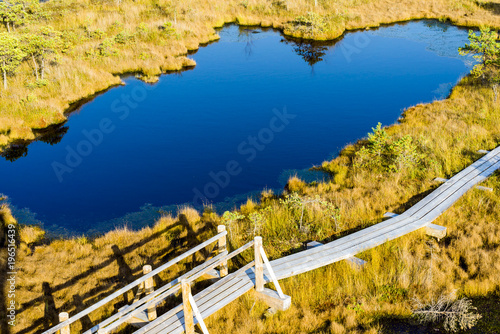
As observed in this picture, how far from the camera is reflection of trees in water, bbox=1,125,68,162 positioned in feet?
53.0

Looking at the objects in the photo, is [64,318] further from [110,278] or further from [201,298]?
[110,278]

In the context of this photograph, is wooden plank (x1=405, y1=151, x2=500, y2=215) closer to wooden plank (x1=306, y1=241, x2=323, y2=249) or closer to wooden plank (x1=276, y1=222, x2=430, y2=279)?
wooden plank (x1=276, y1=222, x2=430, y2=279)

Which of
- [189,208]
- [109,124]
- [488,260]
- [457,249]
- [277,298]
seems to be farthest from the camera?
[109,124]

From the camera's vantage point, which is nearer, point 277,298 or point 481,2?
point 277,298

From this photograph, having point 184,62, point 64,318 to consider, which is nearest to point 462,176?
point 64,318

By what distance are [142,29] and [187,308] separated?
2483 centimetres

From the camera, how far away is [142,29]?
2798cm

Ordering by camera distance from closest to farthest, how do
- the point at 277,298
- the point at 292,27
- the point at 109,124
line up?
the point at 277,298 < the point at 109,124 < the point at 292,27

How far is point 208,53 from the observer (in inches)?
1095

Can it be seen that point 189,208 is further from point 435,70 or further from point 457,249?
point 435,70

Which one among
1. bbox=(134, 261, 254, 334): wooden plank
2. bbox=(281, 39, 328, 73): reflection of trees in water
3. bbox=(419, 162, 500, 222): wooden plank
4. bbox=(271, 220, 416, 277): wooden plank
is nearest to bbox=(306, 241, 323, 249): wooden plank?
bbox=(271, 220, 416, 277): wooden plank

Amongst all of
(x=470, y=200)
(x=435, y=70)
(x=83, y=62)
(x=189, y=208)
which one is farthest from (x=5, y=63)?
(x=435, y=70)

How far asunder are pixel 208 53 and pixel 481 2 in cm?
2354

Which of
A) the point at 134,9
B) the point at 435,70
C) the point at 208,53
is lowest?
the point at 435,70
